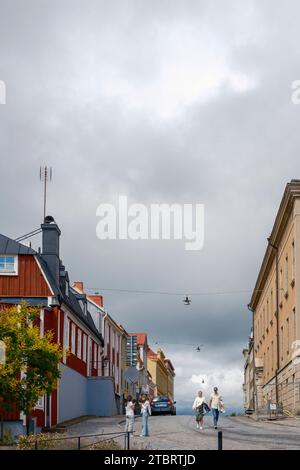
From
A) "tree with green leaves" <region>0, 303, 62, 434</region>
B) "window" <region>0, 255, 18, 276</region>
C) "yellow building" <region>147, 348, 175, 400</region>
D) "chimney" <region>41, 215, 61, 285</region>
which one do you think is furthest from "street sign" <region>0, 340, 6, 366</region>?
"yellow building" <region>147, 348, 175, 400</region>

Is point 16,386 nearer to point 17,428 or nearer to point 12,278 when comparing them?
point 17,428

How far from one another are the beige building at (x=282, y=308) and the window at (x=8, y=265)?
45.2 ft

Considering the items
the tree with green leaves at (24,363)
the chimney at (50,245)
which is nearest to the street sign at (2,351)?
the tree with green leaves at (24,363)

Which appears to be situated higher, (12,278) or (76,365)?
A: (12,278)

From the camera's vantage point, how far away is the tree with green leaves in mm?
28031

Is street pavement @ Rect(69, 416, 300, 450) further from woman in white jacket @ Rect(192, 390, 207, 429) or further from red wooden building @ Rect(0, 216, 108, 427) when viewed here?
red wooden building @ Rect(0, 216, 108, 427)

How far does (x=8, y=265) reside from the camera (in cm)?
3647

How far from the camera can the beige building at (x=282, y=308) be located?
131ft

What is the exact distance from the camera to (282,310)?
1877 inches

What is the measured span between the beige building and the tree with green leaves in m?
15.3

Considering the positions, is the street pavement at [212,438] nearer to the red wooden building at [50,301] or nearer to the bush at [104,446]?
the bush at [104,446]
